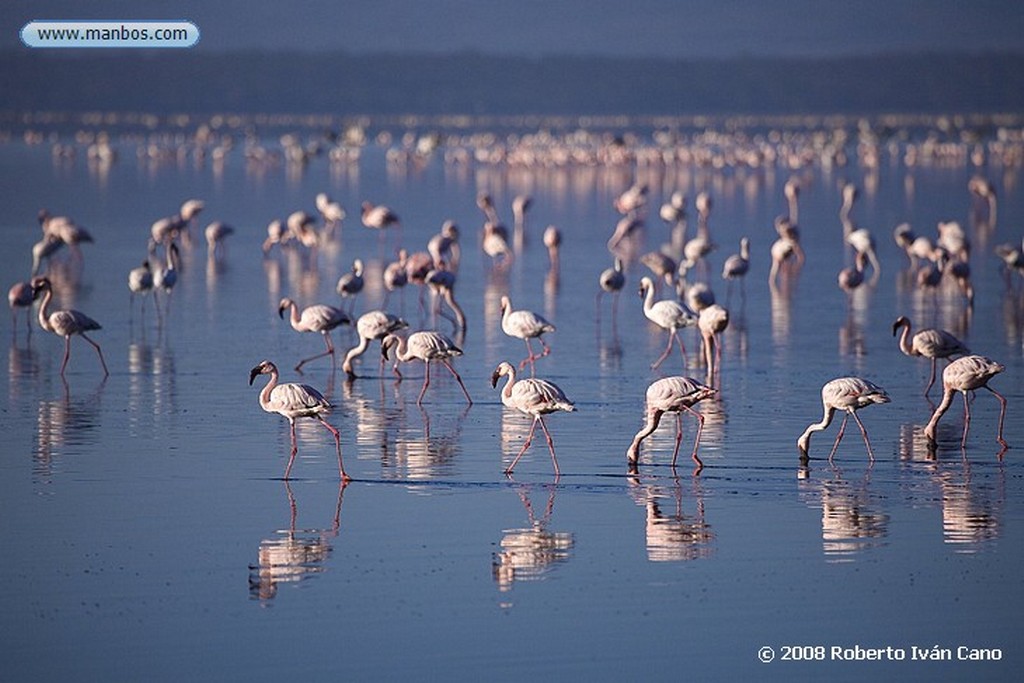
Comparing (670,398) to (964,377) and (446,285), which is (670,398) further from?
(446,285)

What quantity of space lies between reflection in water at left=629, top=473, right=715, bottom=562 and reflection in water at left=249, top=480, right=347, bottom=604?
5.52ft

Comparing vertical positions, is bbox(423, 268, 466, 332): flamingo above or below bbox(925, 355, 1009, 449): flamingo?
above

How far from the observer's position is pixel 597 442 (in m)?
12.7

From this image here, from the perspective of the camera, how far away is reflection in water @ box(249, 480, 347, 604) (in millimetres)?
9180

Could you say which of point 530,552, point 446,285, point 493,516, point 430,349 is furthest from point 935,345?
point 446,285

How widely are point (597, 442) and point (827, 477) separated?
1.77 m

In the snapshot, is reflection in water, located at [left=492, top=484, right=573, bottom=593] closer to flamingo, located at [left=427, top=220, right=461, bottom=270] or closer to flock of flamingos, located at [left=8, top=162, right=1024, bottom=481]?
flock of flamingos, located at [left=8, top=162, right=1024, bottom=481]

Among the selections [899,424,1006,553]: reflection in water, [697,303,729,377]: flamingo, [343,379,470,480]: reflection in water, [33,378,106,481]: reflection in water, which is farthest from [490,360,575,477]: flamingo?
[697,303,729,377]: flamingo

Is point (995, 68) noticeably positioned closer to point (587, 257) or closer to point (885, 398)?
point (587, 257)

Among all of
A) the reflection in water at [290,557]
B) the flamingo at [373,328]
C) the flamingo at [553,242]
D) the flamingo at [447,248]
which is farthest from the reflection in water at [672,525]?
the flamingo at [553,242]

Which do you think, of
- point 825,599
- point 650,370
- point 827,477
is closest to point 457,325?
point 650,370

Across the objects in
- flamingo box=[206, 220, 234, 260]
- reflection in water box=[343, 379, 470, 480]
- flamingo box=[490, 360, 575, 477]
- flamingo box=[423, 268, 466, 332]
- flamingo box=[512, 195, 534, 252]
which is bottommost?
reflection in water box=[343, 379, 470, 480]

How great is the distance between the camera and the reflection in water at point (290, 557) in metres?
9.18

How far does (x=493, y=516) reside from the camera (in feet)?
34.7
